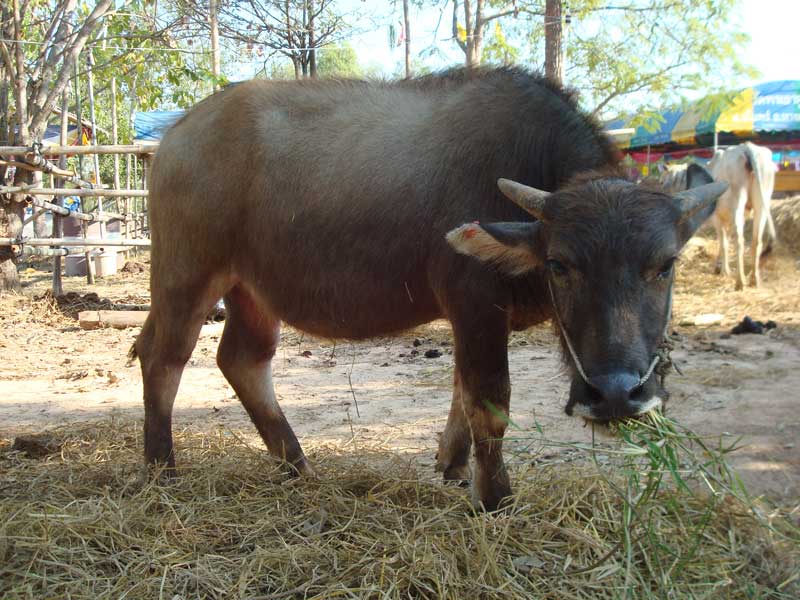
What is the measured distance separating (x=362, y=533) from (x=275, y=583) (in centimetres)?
52

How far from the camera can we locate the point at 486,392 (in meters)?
3.26

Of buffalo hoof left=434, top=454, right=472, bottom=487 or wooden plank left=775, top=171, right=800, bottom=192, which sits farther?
wooden plank left=775, top=171, right=800, bottom=192

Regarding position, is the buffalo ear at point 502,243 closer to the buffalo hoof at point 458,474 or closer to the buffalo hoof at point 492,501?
the buffalo hoof at point 492,501

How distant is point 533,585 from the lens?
264 centimetres

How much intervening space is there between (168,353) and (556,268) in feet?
7.84

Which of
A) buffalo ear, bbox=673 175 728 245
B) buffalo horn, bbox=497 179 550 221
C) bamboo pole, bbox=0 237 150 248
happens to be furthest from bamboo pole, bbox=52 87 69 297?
buffalo ear, bbox=673 175 728 245

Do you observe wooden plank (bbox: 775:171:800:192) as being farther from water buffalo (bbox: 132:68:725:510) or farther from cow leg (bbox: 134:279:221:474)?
cow leg (bbox: 134:279:221:474)

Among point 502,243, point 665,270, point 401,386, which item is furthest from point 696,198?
point 401,386

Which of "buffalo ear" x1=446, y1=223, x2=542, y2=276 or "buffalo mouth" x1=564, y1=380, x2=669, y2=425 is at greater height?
"buffalo ear" x1=446, y1=223, x2=542, y2=276

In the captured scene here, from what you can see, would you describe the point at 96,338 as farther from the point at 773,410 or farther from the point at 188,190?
the point at 773,410

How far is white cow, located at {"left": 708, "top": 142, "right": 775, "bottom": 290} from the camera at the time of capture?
37.2ft

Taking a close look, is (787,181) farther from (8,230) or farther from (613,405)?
(613,405)

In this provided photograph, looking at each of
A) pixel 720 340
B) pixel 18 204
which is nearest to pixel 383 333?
pixel 720 340

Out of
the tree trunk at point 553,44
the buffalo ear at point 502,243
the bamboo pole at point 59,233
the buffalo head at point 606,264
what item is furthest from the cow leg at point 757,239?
the bamboo pole at point 59,233
